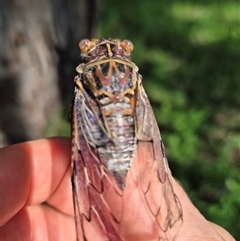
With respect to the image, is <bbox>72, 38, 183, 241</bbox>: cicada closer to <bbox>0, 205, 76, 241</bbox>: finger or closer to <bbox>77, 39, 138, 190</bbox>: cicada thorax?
<bbox>77, 39, 138, 190</bbox>: cicada thorax

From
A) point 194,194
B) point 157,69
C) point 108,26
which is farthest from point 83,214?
point 108,26

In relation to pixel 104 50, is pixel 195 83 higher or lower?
lower

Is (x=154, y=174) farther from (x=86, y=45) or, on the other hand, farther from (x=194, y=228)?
(x=86, y=45)

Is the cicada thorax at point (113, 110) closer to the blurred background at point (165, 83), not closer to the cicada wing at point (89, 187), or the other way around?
the cicada wing at point (89, 187)

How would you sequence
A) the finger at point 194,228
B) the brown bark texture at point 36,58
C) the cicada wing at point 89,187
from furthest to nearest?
the brown bark texture at point 36,58 < the finger at point 194,228 < the cicada wing at point 89,187

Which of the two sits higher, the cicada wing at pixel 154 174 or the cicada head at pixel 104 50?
the cicada head at pixel 104 50

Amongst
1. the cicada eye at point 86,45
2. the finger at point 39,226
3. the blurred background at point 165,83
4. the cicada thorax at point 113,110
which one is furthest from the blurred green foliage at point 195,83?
the cicada eye at point 86,45

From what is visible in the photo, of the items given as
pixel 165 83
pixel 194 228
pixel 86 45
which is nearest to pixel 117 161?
pixel 194 228

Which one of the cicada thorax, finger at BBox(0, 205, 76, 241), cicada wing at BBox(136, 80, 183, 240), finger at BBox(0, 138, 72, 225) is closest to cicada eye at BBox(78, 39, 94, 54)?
the cicada thorax
